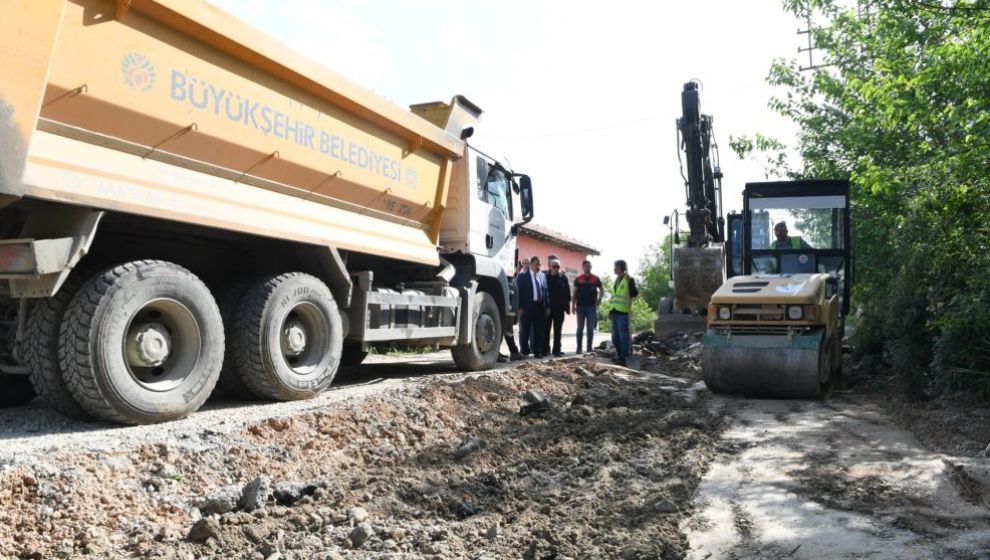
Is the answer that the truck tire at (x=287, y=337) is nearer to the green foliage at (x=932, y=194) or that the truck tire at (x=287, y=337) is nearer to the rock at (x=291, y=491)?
the rock at (x=291, y=491)

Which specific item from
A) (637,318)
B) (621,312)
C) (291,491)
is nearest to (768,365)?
(621,312)

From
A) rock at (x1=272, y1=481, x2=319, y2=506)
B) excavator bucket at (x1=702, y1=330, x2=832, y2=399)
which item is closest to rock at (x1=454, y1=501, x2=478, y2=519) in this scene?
rock at (x1=272, y1=481, x2=319, y2=506)

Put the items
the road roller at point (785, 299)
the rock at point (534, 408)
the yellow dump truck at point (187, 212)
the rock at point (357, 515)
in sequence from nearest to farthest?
the rock at point (357, 515), the yellow dump truck at point (187, 212), the rock at point (534, 408), the road roller at point (785, 299)

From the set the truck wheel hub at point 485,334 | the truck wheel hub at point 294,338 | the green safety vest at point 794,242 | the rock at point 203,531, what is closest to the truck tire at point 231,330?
the truck wheel hub at point 294,338

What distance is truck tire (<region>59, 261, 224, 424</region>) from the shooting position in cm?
449

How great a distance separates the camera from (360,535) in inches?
128

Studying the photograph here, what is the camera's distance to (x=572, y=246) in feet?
80.7

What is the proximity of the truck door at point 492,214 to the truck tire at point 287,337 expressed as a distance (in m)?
2.96

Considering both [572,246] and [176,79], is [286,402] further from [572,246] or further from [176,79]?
[572,246]

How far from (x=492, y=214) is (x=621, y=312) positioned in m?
2.44

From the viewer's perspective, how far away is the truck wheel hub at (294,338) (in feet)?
20.2

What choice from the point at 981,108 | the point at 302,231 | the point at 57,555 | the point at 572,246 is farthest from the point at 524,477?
the point at 572,246

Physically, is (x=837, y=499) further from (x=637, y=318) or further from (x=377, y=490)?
(x=637, y=318)

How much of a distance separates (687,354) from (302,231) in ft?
23.8
